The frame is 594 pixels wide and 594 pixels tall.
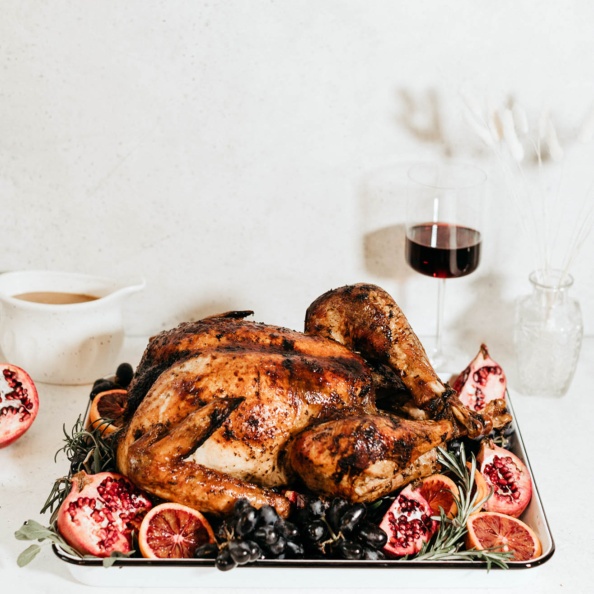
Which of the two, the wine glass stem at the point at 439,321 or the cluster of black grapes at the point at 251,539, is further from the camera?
the wine glass stem at the point at 439,321

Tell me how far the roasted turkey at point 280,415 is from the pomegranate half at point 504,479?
5 cm

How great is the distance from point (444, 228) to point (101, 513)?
1006 millimetres

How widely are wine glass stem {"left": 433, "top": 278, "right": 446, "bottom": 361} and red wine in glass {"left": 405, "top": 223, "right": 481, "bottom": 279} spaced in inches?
6.6

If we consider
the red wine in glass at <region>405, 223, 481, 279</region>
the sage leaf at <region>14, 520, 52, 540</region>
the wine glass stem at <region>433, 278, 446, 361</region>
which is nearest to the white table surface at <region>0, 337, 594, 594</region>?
the sage leaf at <region>14, 520, 52, 540</region>

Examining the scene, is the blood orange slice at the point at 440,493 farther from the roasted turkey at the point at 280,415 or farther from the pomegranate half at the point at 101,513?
the pomegranate half at the point at 101,513

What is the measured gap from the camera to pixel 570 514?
1.72m

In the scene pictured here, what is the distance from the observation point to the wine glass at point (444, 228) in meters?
2.01

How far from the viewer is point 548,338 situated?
212cm

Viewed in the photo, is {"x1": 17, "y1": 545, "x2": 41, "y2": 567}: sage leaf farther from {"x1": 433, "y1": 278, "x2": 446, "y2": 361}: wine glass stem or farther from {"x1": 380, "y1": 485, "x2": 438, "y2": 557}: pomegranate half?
{"x1": 433, "y1": 278, "x2": 446, "y2": 361}: wine glass stem

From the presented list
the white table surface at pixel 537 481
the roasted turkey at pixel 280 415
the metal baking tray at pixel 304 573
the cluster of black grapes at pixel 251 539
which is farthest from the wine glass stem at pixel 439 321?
the cluster of black grapes at pixel 251 539

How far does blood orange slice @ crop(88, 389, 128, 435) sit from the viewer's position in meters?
1.73

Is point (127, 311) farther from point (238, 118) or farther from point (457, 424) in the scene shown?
point (457, 424)

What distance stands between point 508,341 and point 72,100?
4.17 feet

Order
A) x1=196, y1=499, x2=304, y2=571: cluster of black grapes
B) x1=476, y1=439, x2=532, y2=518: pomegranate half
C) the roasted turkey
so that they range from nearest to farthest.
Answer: x1=196, y1=499, x2=304, y2=571: cluster of black grapes, the roasted turkey, x1=476, y1=439, x2=532, y2=518: pomegranate half
